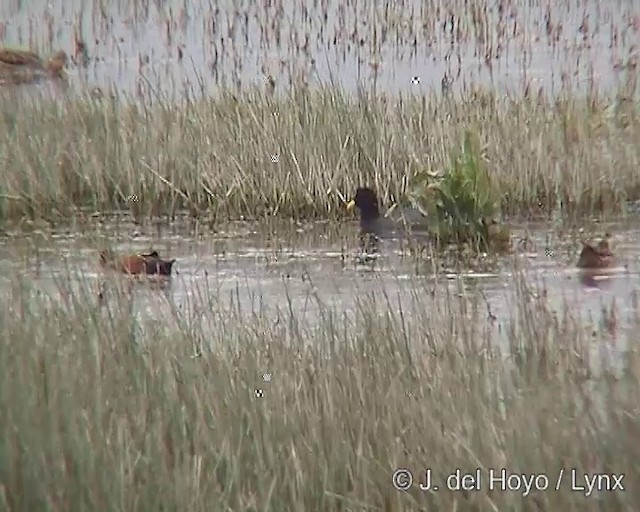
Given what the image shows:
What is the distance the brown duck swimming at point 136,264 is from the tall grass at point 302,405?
0.06 m

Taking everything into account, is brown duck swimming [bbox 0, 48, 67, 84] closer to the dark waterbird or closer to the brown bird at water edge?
the dark waterbird

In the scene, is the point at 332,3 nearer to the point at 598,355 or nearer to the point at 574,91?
the point at 574,91

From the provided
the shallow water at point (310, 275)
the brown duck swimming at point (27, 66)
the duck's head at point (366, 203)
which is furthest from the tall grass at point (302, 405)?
the brown duck swimming at point (27, 66)

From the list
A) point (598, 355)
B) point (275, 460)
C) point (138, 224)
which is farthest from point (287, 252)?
point (598, 355)

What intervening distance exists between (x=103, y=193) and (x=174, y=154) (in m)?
0.14

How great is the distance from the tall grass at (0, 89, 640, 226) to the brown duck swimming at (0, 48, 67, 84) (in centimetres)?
5

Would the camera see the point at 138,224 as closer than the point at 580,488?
No

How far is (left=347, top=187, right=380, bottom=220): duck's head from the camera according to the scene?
1.79 m

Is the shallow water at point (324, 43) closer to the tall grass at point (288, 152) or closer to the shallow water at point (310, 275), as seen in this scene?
the tall grass at point (288, 152)

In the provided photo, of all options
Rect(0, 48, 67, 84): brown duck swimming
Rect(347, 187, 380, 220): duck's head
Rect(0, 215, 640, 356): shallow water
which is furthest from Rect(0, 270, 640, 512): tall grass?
Rect(0, 48, 67, 84): brown duck swimming

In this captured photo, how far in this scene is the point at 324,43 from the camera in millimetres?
1812

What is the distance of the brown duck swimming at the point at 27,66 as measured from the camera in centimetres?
179

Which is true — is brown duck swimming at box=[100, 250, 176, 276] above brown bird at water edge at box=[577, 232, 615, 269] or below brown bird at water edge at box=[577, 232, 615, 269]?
below

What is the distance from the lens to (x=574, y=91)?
181 cm
